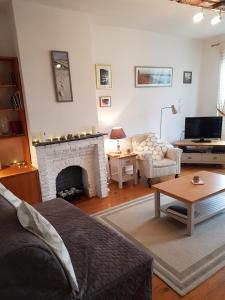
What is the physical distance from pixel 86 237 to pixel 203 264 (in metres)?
1.11

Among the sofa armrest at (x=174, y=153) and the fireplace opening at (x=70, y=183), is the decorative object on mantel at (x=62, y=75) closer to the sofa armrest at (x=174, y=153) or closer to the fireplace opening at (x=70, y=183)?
the fireplace opening at (x=70, y=183)

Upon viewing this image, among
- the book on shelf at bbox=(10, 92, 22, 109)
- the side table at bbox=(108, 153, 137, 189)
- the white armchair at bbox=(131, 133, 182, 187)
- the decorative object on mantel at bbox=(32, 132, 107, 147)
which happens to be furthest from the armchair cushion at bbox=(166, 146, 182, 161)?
the book on shelf at bbox=(10, 92, 22, 109)

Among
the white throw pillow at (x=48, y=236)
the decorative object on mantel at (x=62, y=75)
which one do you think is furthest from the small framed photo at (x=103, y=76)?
the white throw pillow at (x=48, y=236)

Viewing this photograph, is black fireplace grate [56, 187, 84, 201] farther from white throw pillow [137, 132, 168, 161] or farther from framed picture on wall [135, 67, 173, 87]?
framed picture on wall [135, 67, 173, 87]

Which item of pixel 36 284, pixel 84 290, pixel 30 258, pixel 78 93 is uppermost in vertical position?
pixel 78 93

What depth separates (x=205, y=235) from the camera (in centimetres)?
241

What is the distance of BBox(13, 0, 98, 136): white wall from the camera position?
2.75 meters

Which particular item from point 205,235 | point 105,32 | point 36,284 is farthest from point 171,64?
point 36,284

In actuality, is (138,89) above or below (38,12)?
below

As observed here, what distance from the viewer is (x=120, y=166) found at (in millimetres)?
3793

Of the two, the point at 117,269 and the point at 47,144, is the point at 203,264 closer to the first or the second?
the point at 117,269

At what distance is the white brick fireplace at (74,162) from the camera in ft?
9.87

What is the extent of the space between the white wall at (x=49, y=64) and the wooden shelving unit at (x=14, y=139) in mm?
195

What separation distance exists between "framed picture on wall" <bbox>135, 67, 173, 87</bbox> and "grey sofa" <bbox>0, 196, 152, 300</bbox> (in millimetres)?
3087
